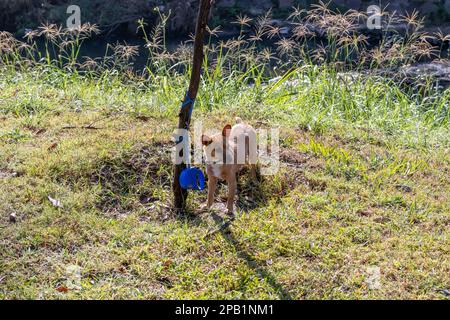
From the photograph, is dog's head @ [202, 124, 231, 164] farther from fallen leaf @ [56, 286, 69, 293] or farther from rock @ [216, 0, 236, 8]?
rock @ [216, 0, 236, 8]

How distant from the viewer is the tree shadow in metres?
3.12

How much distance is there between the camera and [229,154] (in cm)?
356

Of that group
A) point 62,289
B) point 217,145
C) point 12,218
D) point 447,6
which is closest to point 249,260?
point 217,145

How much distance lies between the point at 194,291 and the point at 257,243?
0.58 m

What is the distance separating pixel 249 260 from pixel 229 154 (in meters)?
0.65

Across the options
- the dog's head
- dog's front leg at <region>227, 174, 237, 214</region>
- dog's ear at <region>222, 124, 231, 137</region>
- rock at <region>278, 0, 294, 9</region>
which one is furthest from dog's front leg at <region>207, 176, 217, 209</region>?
rock at <region>278, 0, 294, 9</region>

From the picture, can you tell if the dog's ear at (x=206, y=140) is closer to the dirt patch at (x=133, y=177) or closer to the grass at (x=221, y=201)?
the grass at (x=221, y=201)

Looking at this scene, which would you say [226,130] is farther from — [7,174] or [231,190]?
[7,174]

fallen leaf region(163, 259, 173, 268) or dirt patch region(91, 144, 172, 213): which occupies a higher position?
dirt patch region(91, 144, 172, 213)

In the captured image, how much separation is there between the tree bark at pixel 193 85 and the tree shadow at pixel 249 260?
0.81ft

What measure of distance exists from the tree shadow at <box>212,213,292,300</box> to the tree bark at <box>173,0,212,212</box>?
0.25 metres

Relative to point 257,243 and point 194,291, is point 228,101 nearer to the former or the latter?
point 257,243

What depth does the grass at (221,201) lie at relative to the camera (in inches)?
126

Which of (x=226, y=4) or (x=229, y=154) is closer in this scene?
(x=229, y=154)
